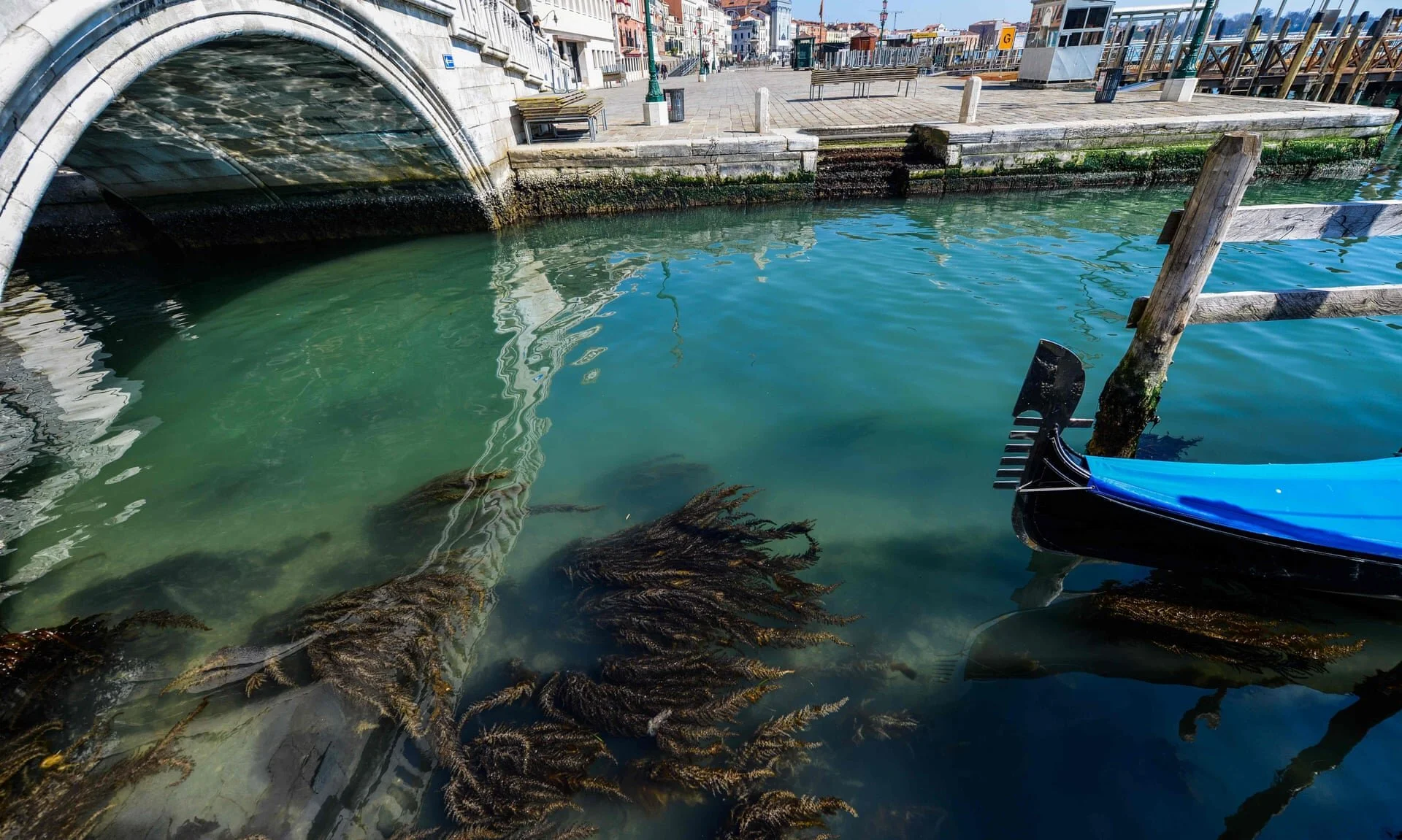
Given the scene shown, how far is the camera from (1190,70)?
15.7 m

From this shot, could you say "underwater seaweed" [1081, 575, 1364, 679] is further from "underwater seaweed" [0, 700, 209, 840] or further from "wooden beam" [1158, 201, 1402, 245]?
"underwater seaweed" [0, 700, 209, 840]

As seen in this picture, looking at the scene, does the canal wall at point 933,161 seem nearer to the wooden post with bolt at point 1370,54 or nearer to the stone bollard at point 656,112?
the stone bollard at point 656,112

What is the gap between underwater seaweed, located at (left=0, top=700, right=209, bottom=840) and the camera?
8.64ft

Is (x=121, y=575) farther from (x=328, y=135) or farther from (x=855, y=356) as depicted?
(x=328, y=135)

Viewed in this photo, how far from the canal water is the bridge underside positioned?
2.36 meters

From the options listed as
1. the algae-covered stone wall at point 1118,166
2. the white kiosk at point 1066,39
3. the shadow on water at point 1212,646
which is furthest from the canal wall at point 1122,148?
the shadow on water at point 1212,646

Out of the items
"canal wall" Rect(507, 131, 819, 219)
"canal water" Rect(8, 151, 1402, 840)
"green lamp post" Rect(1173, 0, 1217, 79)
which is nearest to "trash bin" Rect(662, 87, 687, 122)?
"canal wall" Rect(507, 131, 819, 219)

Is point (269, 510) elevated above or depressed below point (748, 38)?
below

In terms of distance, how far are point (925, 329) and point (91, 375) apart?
10120 mm

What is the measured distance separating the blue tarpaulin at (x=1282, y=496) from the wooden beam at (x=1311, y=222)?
1.53 metres

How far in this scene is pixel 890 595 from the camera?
148 inches

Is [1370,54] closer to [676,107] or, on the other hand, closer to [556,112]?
[676,107]

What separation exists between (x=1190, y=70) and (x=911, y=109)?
7.02 m

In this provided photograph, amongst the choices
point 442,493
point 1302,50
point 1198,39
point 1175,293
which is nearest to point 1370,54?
point 1302,50
